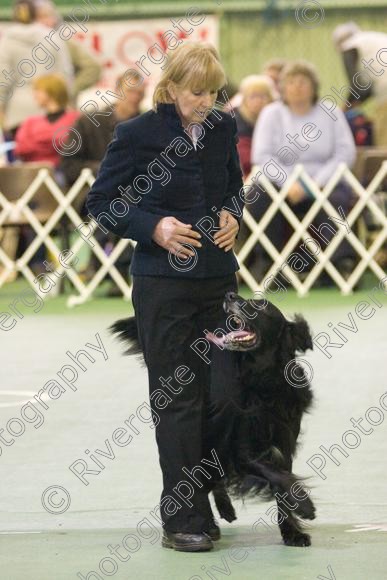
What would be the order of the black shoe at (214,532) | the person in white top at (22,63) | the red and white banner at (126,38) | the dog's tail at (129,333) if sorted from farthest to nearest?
the red and white banner at (126,38)
the person in white top at (22,63)
the dog's tail at (129,333)
the black shoe at (214,532)

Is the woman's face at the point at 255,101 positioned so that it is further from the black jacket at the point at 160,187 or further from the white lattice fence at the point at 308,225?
the black jacket at the point at 160,187

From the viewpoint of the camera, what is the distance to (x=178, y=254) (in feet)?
13.0

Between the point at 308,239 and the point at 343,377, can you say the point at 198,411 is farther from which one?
the point at 308,239

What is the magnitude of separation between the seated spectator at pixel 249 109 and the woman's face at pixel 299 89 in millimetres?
667

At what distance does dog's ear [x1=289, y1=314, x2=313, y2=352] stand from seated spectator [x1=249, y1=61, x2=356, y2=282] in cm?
605

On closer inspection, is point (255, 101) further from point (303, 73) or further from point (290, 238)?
point (290, 238)

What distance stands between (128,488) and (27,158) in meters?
6.53

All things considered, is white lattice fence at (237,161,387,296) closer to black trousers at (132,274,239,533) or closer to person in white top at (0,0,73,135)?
person in white top at (0,0,73,135)

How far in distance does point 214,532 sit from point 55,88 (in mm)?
7172

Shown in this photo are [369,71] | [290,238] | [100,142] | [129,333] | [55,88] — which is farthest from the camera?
[369,71]

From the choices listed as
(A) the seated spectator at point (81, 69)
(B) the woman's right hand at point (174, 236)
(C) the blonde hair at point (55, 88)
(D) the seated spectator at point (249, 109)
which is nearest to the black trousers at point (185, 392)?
(B) the woman's right hand at point (174, 236)

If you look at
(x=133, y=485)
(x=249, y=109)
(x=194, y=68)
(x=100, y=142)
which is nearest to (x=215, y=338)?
(x=194, y=68)

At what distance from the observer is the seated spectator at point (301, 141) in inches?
391

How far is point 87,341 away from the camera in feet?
27.4
